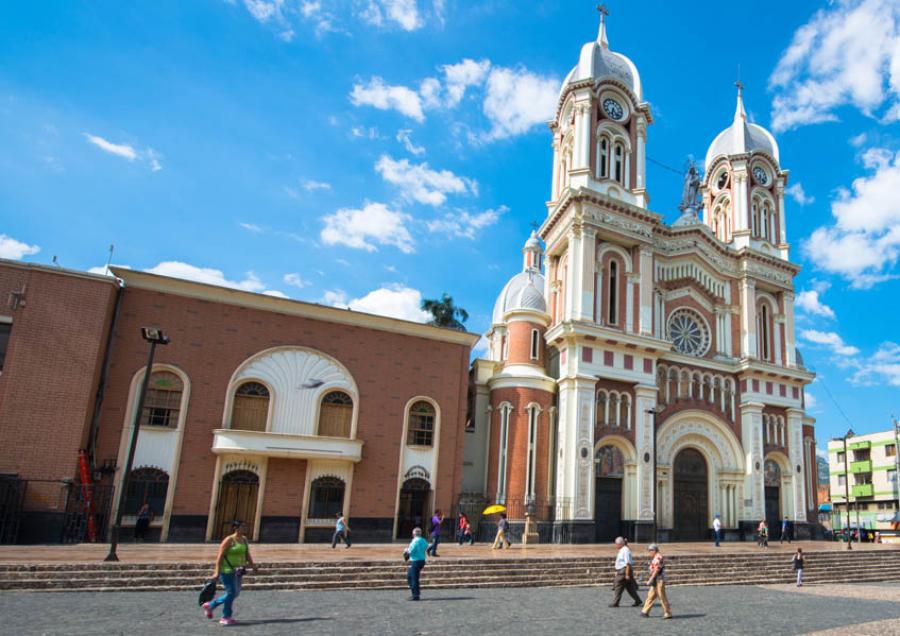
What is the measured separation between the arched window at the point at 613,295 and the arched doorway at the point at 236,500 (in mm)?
18551

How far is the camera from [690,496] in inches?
1201

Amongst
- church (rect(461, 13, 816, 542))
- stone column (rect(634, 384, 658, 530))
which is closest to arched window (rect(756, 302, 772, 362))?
church (rect(461, 13, 816, 542))

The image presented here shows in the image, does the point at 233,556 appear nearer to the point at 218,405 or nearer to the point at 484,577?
the point at 484,577

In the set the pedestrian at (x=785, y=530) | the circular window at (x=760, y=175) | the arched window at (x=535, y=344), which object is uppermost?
the circular window at (x=760, y=175)

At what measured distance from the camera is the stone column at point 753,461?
3100 centimetres

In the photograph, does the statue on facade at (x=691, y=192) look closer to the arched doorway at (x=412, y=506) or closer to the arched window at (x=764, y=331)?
the arched window at (x=764, y=331)

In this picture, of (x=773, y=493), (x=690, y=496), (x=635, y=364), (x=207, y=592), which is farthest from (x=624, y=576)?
(x=773, y=493)

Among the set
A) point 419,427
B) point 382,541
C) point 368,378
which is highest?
point 368,378

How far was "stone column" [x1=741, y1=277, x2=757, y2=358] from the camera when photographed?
33688 mm

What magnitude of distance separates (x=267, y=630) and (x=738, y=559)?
1736 centimetres

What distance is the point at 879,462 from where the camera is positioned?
54438mm

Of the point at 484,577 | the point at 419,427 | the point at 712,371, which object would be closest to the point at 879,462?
the point at 712,371

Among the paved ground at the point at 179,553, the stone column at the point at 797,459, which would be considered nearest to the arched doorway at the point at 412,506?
the paved ground at the point at 179,553

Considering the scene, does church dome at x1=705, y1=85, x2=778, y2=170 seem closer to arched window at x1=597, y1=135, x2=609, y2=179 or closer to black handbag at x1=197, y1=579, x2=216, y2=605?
arched window at x1=597, y1=135, x2=609, y2=179
